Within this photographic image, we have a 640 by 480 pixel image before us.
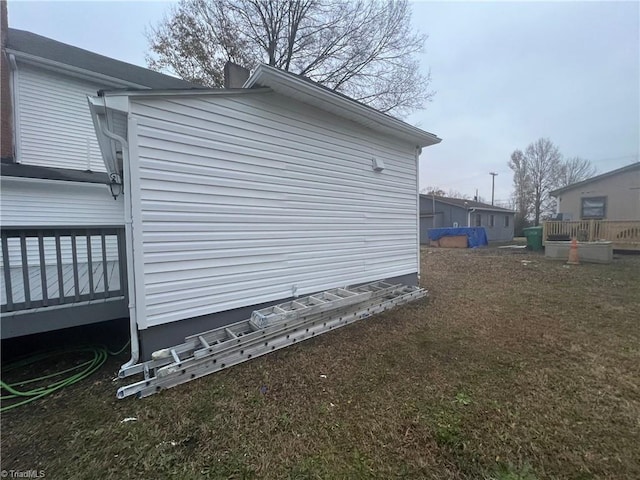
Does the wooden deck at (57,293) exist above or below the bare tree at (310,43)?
below

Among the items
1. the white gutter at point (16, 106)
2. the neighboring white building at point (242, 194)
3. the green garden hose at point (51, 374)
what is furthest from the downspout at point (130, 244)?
the white gutter at point (16, 106)

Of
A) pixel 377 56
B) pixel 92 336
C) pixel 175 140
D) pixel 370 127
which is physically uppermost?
pixel 377 56

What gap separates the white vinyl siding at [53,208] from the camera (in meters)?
6.04

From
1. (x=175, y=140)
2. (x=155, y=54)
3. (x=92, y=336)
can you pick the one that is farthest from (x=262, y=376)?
(x=155, y=54)

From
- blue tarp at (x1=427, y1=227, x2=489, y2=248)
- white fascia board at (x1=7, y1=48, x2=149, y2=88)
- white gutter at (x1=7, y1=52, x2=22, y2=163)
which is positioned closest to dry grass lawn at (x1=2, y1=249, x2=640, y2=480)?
white gutter at (x1=7, y1=52, x2=22, y2=163)

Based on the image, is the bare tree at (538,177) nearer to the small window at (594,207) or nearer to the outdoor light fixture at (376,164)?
the small window at (594,207)

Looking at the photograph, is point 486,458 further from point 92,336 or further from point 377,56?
point 377,56

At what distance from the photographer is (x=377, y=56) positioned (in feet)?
39.7

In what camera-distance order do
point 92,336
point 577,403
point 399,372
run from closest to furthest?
1. point 577,403
2. point 399,372
3. point 92,336

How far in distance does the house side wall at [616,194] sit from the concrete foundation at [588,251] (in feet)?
26.9

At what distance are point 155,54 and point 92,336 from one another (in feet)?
43.1

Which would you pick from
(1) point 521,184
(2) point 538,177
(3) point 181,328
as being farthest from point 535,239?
(2) point 538,177

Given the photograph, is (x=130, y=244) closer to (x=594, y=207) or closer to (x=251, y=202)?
(x=251, y=202)
